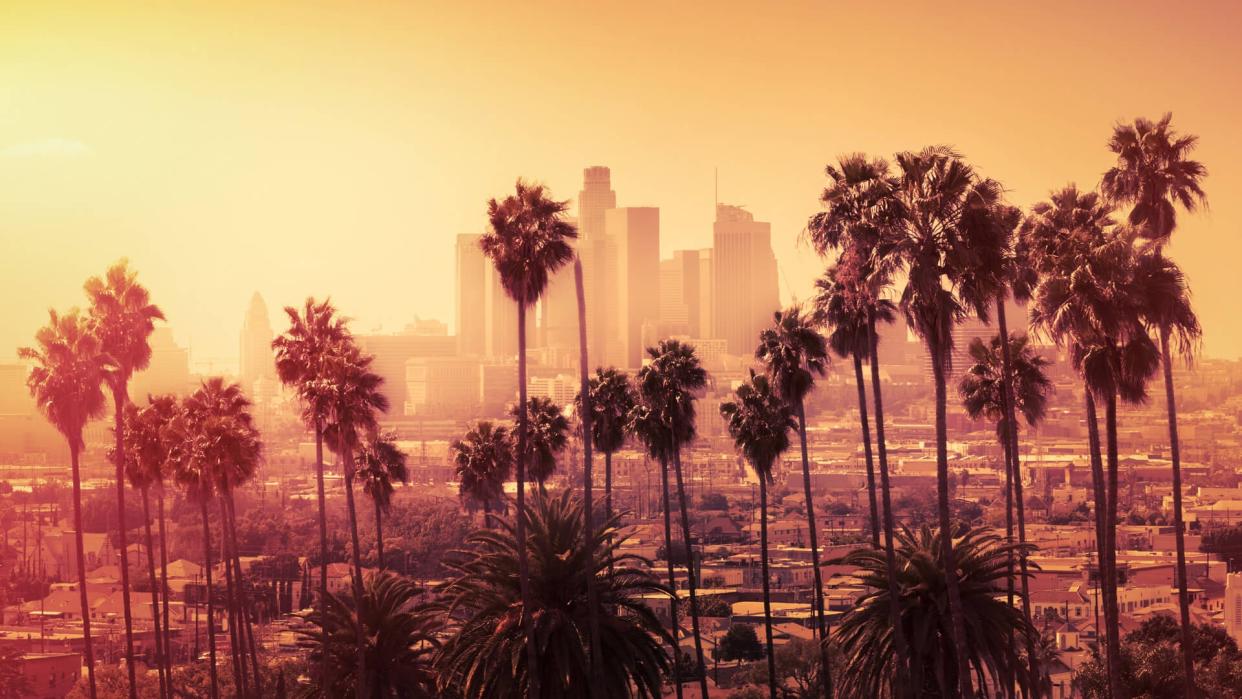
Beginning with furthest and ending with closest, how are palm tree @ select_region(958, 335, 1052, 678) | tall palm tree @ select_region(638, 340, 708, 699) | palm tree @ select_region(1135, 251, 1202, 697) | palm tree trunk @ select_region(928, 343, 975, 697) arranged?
tall palm tree @ select_region(638, 340, 708, 699) → palm tree @ select_region(958, 335, 1052, 678) → palm tree @ select_region(1135, 251, 1202, 697) → palm tree trunk @ select_region(928, 343, 975, 697)

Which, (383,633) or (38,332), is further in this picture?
(38,332)

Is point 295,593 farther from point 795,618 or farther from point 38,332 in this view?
point 38,332

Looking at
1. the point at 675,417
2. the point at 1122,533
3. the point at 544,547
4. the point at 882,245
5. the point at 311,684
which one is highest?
the point at 882,245

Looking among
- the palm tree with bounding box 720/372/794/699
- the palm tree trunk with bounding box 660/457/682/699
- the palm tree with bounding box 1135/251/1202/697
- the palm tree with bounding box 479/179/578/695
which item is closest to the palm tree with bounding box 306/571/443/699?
the palm tree with bounding box 479/179/578/695

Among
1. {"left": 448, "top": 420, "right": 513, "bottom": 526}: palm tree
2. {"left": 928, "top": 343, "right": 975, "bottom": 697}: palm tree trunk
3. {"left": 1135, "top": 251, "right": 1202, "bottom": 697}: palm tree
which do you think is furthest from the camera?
{"left": 448, "top": 420, "right": 513, "bottom": 526}: palm tree

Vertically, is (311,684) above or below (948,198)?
below

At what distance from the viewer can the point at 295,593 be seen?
128750 millimetres

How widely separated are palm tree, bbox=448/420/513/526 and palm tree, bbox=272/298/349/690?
61.5ft

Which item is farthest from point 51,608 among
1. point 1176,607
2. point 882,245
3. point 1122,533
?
point 1122,533

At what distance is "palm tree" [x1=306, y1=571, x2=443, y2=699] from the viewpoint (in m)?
34.8

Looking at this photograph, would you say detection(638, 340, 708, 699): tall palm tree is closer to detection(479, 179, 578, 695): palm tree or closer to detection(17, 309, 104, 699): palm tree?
detection(479, 179, 578, 695): palm tree

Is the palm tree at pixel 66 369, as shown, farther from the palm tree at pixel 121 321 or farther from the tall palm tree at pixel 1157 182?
the tall palm tree at pixel 1157 182

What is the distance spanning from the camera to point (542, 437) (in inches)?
2192

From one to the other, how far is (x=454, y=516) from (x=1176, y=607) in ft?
297
